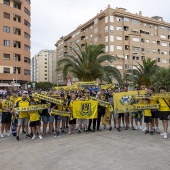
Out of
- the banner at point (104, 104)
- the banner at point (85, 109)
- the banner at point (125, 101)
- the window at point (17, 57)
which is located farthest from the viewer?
the window at point (17, 57)

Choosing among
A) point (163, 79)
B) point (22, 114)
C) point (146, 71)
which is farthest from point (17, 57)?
point (22, 114)

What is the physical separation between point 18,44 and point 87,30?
25.1 metres

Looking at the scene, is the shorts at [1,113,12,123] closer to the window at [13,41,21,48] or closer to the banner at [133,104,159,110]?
the banner at [133,104,159,110]

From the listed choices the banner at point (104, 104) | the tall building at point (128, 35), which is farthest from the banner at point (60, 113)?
the tall building at point (128, 35)

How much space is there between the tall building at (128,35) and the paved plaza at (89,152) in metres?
48.7

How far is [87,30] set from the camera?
69500mm

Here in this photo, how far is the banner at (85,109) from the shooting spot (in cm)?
1027

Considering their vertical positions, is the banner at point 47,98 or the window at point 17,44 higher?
the window at point 17,44

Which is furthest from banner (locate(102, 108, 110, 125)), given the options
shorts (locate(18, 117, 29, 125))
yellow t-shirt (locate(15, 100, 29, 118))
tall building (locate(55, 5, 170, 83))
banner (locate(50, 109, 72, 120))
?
tall building (locate(55, 5, 170, 83))

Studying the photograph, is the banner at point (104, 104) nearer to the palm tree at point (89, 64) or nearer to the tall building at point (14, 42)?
the palm tree at point (89, 64)

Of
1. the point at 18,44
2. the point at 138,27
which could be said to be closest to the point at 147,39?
the point at 138,27

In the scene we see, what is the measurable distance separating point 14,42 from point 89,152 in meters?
46.6

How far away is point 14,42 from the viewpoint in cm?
4969

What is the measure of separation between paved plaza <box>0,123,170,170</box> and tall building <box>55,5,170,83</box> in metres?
48.7
